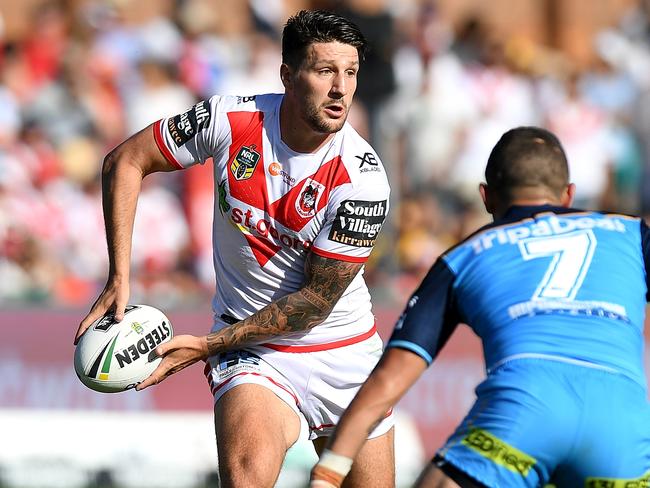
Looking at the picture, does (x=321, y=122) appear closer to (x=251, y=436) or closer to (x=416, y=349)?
(x=251, y=436)

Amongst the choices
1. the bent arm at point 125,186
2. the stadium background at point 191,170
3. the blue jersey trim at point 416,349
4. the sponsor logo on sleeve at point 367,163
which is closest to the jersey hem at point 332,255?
the sponsor logo on sleeve at point 367,163

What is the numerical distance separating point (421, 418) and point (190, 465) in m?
1.96

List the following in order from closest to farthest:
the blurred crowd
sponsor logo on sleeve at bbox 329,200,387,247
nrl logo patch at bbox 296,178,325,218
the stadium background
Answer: sponsor logo on sleeve at bbox 329,200,387,247 → nrl logo patch at bbox 296,178,325,218 → the stadium background → the blurred crowd

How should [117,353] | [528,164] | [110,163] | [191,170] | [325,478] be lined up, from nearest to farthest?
[325,478]
[528,164]
[117,353]
[110,163]
[191,170]

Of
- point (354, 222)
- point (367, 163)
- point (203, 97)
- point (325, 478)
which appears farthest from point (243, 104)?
point (203, 97)

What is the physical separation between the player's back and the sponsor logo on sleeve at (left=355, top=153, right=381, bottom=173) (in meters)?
1.61

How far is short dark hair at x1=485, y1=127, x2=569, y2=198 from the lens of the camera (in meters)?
4.66

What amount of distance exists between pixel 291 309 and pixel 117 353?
0.90 meters

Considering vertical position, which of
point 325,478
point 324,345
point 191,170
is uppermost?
point 325,478

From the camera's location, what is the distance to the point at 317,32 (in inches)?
239

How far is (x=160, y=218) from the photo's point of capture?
11.5 metres

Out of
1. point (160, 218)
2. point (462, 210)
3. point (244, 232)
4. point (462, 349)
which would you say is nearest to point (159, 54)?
point (160, 218)

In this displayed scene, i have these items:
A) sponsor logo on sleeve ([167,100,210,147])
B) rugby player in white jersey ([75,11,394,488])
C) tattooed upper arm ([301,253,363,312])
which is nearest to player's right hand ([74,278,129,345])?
rugby player in white jersey ([75,11,394,488])

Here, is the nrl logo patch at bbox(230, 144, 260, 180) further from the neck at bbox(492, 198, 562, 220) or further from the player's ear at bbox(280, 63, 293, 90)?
the neck at bbox(492, 198, 562, 220)
